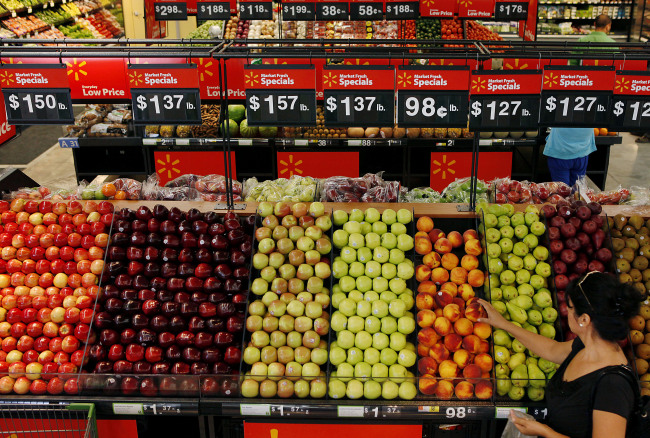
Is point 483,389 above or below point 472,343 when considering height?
below

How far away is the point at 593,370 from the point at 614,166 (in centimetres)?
764

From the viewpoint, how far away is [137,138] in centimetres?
764

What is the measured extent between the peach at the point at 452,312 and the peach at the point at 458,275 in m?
0.20

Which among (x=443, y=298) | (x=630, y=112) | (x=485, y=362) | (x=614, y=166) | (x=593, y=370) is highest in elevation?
(x=630, y=112)

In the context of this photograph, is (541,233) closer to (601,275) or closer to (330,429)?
(601,275)

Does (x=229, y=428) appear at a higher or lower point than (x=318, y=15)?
lower

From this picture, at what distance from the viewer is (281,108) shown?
4059 millimetres

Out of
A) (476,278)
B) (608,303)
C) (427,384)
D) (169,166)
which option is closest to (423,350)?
(427,384)

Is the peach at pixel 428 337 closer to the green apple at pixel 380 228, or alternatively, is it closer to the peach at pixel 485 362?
the peach at pixel 485 362

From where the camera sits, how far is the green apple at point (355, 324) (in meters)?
3.59

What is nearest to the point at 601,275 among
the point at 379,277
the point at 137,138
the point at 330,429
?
the point at 379,277

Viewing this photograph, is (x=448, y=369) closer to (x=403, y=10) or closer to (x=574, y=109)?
(x=574, y=109)

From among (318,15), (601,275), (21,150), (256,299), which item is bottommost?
(21,150)

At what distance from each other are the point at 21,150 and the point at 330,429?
28.1 feet
